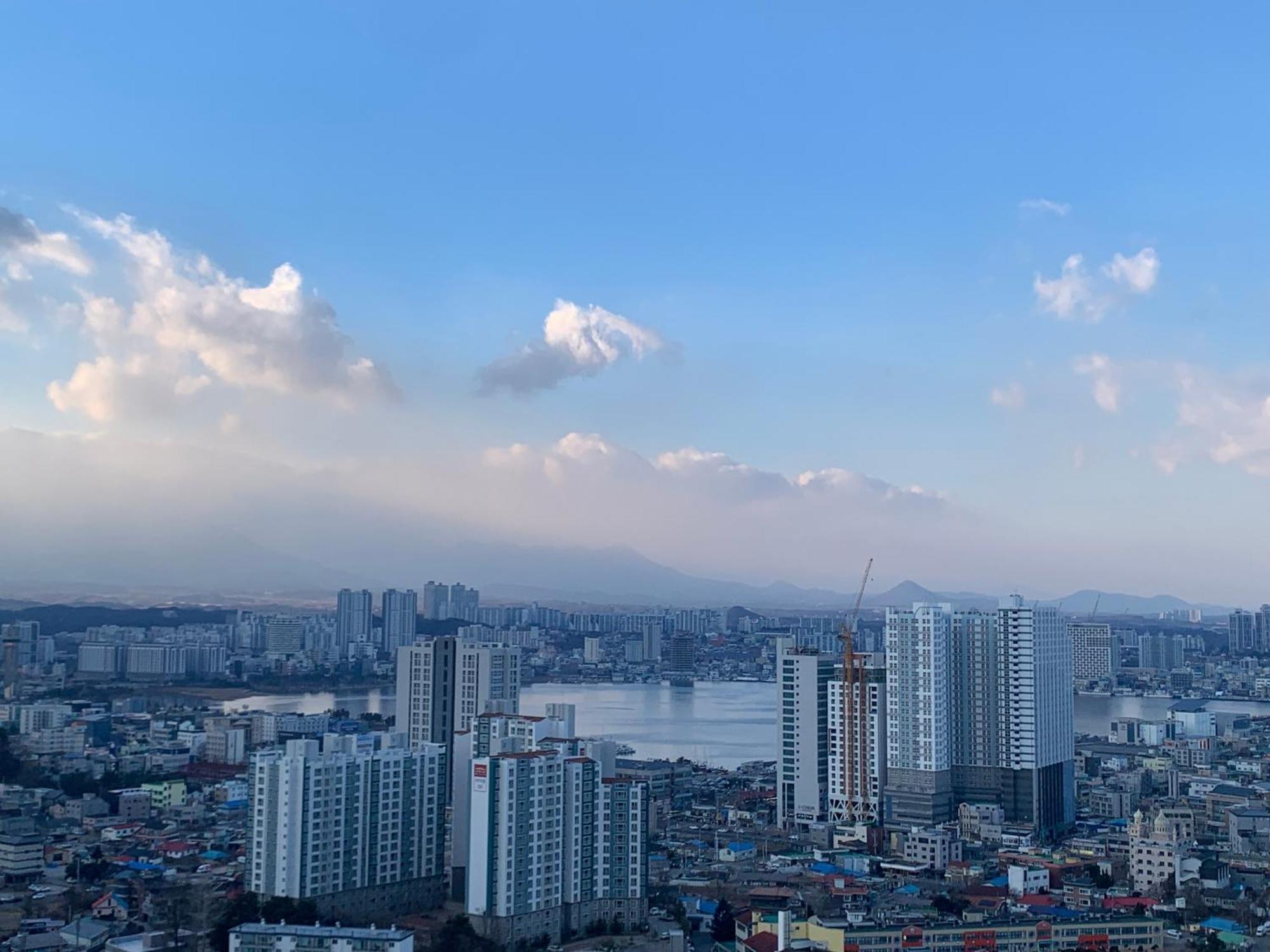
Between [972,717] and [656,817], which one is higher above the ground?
[972,717]

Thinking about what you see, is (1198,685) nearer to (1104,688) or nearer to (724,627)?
(1104,688)

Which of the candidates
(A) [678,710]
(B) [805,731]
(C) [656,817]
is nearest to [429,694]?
(C) [656,817]

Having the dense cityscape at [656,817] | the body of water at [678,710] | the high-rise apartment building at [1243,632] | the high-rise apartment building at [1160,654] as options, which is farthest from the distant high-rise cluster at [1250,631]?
the dense cityscape at [656,817]

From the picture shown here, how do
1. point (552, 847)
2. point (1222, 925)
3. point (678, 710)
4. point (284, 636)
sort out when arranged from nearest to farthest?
point (552, 847) → point (1222, 925) → point (678, 710) → point (284, 636)

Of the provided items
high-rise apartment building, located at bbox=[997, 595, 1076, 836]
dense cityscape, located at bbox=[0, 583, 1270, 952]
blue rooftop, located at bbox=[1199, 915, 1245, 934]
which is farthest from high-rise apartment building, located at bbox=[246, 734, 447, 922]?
high-rise apartment building, located at bbox=[997, 595, 1076, 836]

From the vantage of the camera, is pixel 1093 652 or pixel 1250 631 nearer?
pixel 1093 652

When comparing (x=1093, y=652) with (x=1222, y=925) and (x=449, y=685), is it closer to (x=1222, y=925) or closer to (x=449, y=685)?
(x=449, y=685)

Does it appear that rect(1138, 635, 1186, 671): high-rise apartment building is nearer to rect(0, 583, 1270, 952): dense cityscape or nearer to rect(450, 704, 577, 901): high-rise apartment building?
rect(0, 583, 1270, 952): dense cityscape
